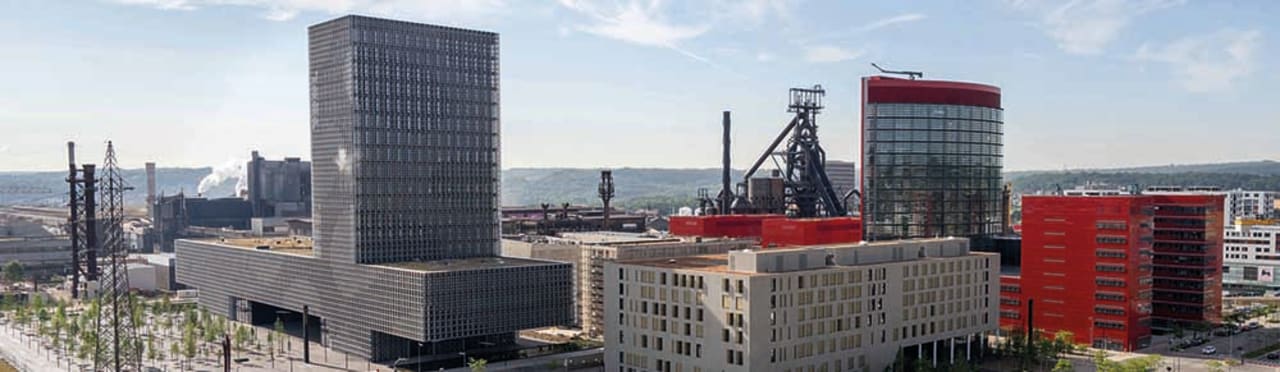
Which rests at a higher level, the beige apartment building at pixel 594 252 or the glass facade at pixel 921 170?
the glass facade at pixel 921 170

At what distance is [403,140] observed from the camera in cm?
12975

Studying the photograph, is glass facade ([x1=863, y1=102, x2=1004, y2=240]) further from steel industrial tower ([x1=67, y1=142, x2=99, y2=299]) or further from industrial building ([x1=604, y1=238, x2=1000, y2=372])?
steel industrial tower ([x1=67, y1=142, x2=99, y2=299])

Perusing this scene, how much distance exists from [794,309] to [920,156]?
6283cm

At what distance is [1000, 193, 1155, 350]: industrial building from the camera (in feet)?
406

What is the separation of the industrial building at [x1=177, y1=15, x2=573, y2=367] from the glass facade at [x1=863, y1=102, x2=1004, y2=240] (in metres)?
52.7

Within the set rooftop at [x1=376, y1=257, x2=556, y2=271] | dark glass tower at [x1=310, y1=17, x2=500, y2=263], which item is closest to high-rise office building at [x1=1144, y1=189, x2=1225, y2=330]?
rooftop at [x1=376, y1=257, x2=556, y2=271]

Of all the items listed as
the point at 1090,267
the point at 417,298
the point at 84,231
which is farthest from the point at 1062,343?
the point at 84,231

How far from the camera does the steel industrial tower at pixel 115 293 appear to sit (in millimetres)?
94981

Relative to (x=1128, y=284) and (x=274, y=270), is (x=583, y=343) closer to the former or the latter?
(x=274, y=270)

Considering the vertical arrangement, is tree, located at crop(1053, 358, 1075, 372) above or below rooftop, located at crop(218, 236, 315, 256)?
below

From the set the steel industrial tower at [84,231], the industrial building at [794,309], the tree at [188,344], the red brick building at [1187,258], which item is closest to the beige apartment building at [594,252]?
the industrial building at [794,309]

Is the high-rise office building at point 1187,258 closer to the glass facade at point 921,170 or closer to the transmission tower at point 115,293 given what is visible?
the glass facade at point 921,170

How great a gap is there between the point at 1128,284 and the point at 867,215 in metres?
39.6

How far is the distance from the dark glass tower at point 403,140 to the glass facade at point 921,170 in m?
54.6
